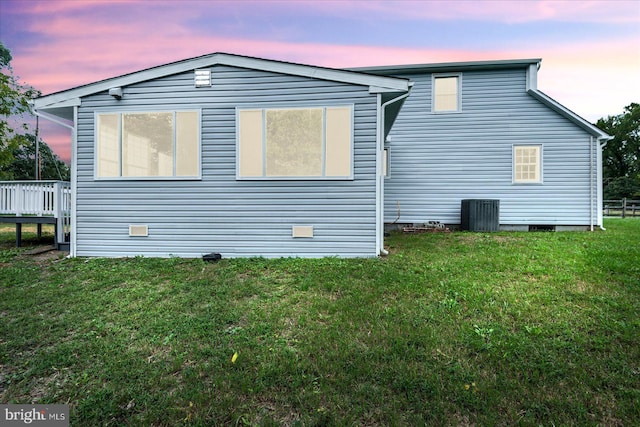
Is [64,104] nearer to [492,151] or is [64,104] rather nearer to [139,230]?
[139,230]

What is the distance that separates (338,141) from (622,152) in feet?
163

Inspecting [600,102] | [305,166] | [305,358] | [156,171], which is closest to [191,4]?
[156,171]

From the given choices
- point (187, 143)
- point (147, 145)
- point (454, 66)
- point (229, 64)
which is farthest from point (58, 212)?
point (454, 66)

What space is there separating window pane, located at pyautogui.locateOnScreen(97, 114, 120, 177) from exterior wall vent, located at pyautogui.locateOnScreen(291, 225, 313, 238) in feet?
12.9

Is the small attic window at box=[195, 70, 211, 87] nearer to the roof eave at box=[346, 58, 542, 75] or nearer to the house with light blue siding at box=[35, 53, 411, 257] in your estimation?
the house with light blue siding at box=[35, 53, 411, 257]

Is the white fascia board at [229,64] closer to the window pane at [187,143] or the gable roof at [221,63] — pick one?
the gable roof at [221,63]

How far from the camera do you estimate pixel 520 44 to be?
10.9 metres

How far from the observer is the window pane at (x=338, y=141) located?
19.4ft

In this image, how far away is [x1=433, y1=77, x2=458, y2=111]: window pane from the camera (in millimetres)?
10148

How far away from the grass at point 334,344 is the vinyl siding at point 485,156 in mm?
4944

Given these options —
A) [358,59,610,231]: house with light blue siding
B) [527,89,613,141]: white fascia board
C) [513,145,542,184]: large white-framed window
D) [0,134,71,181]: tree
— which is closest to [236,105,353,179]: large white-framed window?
[358,59,610,231]: house with light blue siding

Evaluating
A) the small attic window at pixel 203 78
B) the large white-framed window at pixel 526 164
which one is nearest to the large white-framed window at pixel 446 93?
the large white-framed window at pixel 526 164

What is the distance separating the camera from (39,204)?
753cm

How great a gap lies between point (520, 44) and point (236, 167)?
1138cm
